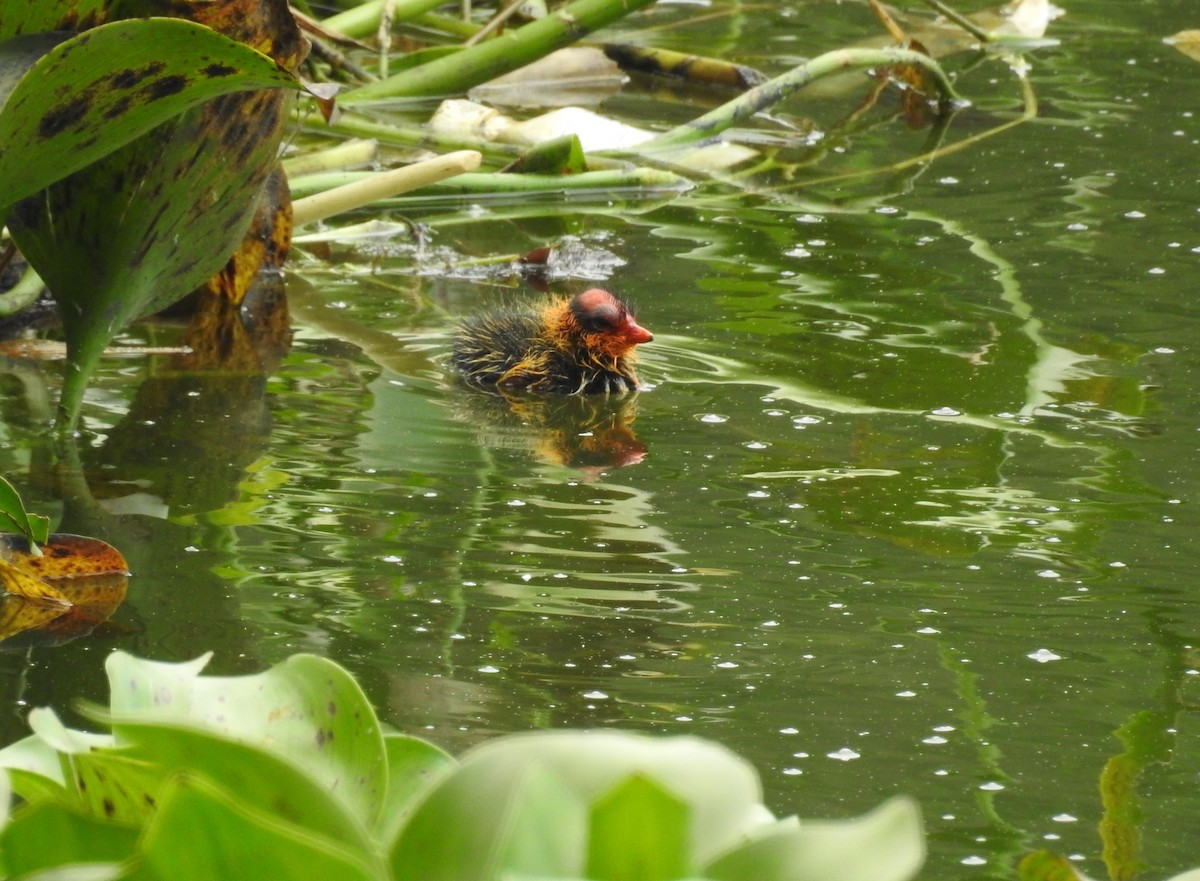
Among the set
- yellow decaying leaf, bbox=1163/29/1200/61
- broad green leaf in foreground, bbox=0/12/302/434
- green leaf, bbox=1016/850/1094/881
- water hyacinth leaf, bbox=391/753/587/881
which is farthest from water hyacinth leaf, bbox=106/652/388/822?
yellow decaying leaf, bbox=1163/29/1200/61

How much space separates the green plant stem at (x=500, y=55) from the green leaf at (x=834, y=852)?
17.4 ft

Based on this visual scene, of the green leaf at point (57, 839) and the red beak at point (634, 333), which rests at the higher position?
the green leaf at point (57, 839)

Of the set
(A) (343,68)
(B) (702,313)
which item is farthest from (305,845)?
(A) (343,68)

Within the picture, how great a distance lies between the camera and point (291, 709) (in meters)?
0.90

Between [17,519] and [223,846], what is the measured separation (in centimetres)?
185

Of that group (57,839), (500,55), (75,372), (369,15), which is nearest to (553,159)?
(500,55)

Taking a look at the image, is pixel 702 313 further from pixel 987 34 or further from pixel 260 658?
pixel 987 34

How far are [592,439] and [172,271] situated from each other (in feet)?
3.27

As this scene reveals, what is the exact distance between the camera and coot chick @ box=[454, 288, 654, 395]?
12.9 feet

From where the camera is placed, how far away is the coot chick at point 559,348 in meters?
3.93

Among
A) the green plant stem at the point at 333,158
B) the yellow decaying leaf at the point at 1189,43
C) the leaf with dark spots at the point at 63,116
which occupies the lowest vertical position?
the green plant stem at the point at 333,158

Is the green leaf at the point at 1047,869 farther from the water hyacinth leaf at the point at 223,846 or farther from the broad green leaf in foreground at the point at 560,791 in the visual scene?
the water hyacinth leaf at the point at 223,846

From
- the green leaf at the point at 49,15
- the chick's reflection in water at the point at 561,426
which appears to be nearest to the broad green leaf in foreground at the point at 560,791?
the green leaf at the point at 49,15

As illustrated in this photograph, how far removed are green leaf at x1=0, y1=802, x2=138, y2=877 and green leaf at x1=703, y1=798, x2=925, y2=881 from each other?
27cm
